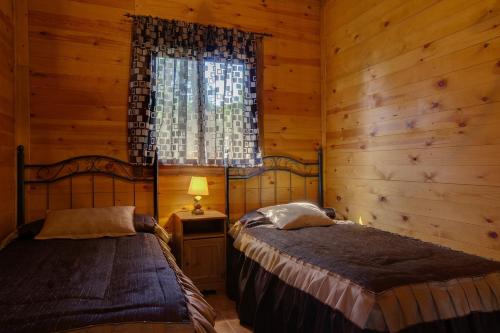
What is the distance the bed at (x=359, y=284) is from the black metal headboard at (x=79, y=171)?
3.73ft

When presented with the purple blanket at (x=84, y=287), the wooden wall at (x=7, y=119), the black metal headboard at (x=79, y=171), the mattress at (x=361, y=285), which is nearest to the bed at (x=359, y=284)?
the mattress at (x=361, y=285)

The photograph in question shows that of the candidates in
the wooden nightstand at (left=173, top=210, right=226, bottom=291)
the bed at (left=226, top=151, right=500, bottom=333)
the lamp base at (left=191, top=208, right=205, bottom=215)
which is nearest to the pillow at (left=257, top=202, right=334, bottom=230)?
the bed at (left=226, top=151, right=500, bottom=333)

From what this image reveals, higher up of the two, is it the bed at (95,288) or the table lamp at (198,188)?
the table lamp at (198,188)

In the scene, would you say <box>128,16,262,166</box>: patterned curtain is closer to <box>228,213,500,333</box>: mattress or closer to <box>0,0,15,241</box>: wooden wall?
<box>0,0,15,241</box>: wooden wall

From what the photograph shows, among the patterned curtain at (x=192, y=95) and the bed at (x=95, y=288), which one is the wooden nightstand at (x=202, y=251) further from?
the patterned curtain at (x=192, y=95)

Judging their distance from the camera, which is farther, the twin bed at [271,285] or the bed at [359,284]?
the bed at [359,284]

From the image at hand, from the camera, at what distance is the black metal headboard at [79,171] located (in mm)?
2879

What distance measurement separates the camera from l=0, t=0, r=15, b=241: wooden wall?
2.62 metres

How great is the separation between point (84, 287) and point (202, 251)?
1576 mm

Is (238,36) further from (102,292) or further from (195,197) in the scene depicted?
(102,292)

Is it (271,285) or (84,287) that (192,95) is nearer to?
(271,285)

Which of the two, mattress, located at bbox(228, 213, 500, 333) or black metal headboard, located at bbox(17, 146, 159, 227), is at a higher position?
black metal headboard, located at bbox(17, 146, 159, 227)

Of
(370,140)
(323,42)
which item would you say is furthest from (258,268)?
→ (323,42)

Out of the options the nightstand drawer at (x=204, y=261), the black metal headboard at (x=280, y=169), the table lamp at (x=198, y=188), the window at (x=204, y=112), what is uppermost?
the window at (x=204, y=112)
